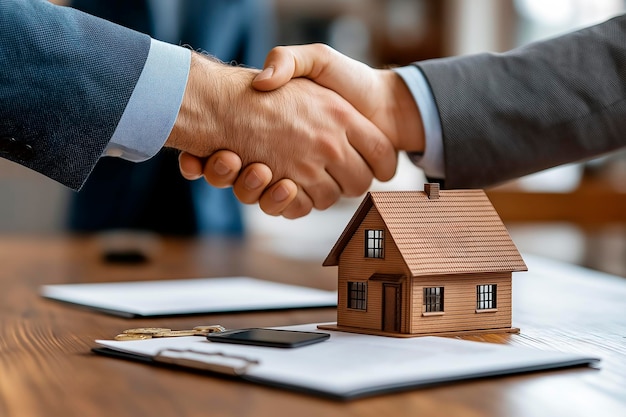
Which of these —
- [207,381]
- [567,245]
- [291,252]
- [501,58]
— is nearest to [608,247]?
[567,245]

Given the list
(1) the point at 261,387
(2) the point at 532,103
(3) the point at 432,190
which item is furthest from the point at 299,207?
(1) the point at 261,387

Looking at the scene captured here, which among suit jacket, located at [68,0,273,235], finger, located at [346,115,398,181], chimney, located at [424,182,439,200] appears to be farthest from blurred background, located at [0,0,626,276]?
chimney, located at [424,182,439,200]

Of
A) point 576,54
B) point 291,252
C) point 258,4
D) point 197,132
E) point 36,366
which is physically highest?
point 258,4

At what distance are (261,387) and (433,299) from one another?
286 millimetres

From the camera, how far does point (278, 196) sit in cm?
143

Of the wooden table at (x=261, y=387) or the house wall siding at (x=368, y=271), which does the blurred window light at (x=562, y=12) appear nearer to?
the wooden table at (x=261, y=387)

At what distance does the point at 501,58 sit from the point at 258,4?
192cm

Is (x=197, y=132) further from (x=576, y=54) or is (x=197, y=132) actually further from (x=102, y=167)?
(x=102, y=167)

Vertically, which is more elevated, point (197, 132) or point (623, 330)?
point (197, 132)

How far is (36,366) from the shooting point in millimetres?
750

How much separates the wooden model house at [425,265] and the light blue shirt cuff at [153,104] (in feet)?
1.39

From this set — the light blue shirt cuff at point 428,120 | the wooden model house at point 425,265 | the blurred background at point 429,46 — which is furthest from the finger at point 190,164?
the blurred background at point 429,46

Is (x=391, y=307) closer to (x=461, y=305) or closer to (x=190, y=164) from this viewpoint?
(x=461, y=305)

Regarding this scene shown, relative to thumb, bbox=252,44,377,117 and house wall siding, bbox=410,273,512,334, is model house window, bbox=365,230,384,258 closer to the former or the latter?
house wall siding, bbox=410,273,512,334
